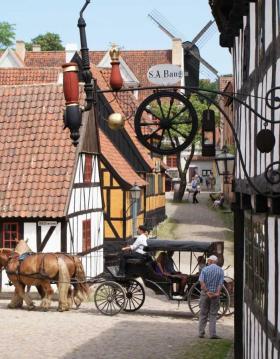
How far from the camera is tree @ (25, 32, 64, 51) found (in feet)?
294

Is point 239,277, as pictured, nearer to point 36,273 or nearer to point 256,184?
point 256,184

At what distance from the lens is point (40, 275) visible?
2072cm

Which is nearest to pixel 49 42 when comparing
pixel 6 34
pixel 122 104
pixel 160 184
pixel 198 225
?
pixel 6 34

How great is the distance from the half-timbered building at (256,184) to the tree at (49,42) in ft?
249

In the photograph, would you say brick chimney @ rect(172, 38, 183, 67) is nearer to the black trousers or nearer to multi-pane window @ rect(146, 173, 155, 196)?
multi-pane window @ rect(146, 173, 155, 196)

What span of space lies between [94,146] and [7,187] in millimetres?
3707

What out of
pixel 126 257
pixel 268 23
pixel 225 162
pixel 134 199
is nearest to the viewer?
pixel 268 23

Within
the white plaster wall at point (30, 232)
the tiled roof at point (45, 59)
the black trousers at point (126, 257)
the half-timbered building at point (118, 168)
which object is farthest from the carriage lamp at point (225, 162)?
the tiled roof at point (45, 59)

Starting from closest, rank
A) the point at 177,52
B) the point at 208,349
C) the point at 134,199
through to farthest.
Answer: the point at 208,349
the point at 134,199
the point at 177,52

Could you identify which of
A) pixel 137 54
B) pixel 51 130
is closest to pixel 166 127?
pixel 51 130

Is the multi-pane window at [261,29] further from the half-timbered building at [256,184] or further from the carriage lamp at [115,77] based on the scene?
the carriage lamp at [115,77]

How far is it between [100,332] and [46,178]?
→ 7.87 m

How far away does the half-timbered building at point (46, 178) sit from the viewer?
23.7 metres

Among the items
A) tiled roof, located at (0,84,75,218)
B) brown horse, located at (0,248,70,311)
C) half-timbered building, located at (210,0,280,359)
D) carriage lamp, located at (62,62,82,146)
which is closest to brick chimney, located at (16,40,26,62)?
tiled roof, located at (0,84,75,218)
